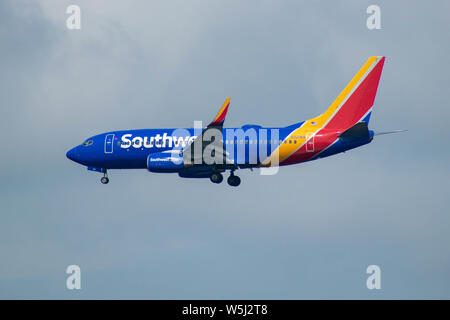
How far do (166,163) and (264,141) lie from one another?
7.63 meters

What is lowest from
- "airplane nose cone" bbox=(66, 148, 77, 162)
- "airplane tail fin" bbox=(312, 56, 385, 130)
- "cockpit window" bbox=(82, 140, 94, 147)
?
"airplane nose cone" bbox=(66, 148, 77, 162)

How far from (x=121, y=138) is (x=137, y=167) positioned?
266 centimetres

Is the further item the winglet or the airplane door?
the airplane door

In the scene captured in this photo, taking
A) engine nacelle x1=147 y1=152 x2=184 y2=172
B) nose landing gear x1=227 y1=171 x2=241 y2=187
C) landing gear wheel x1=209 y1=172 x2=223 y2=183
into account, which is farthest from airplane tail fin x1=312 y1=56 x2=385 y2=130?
engine nacelle x1=147 y1=152 x2=184 y2=172

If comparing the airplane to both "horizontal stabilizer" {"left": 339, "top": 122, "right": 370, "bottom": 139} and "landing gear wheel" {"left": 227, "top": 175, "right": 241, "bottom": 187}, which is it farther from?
"landing gear wheel" {"left": 227, "top": 175, "right": 241, "bottom": 187}

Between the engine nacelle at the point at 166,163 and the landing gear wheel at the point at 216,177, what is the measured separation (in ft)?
10.2

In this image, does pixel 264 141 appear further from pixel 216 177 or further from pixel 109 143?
pixel 109 143

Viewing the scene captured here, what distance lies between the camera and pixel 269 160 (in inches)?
3066

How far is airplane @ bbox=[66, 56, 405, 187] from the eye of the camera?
7694 centimetres

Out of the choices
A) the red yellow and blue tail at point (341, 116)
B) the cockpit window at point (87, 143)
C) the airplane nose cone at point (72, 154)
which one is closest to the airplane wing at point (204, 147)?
the red yellow and blue tail at point (341, 116)

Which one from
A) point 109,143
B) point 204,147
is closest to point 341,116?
point 204,147

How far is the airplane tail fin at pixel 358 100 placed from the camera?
78.6 metres

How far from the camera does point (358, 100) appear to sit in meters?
78.9
